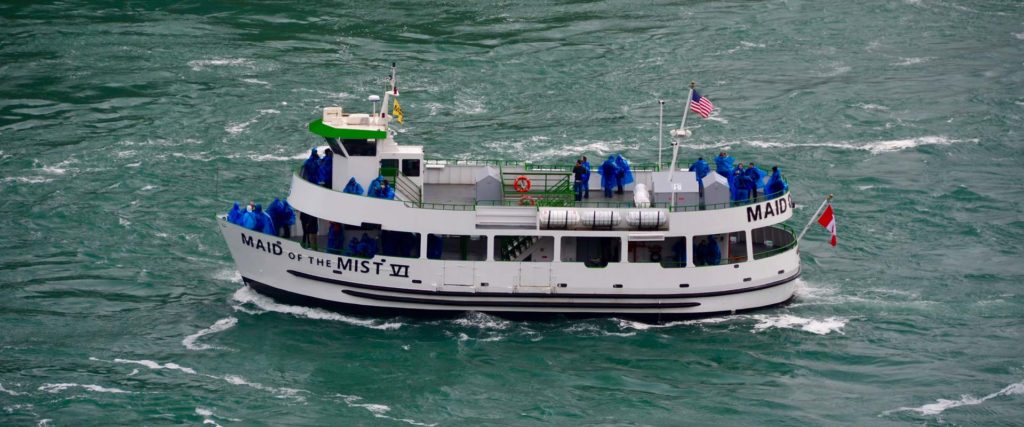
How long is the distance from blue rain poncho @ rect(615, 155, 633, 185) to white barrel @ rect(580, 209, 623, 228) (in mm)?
2525

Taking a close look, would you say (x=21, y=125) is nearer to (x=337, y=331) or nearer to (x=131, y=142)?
(x=131, y=142)

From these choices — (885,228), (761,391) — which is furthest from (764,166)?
(761,391)

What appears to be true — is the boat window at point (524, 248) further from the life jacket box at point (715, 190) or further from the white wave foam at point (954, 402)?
the white wave foam at point (954, 402)

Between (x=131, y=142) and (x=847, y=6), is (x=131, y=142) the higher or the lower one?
the lower one

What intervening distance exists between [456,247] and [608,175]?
531 centimetres

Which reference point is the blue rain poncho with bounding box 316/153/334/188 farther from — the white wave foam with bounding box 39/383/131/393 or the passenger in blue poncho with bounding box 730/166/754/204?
the passenger in blue poncho with bounding box 730/166/754/204

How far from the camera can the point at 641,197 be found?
42.5 metres

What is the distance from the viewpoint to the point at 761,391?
125 ft

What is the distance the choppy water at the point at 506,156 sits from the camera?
124ft

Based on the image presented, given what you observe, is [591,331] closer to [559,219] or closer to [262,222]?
[559,219]

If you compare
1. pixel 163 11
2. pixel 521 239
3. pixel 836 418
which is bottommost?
pixel 836 418

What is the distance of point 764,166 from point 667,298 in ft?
53.7

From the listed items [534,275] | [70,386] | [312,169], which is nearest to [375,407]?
[534,275]

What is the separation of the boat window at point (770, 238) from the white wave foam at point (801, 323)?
2267mm
